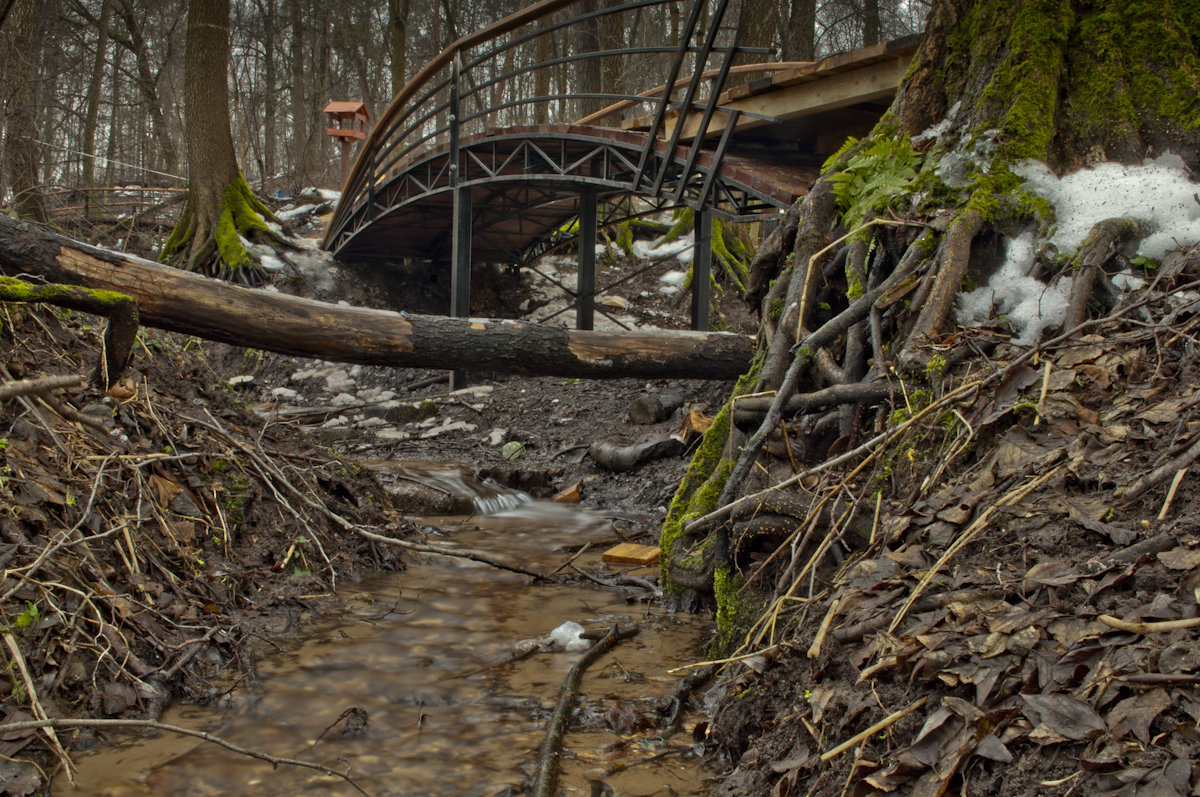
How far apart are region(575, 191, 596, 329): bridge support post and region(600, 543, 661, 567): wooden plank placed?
22.4 ft

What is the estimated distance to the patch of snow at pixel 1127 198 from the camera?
9.53 ft

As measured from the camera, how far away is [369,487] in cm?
532

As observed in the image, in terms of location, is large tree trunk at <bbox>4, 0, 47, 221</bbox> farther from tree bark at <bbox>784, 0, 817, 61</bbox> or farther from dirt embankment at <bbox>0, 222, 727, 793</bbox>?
tree bark at <bbox>784, 0, 817, 61</bbox>

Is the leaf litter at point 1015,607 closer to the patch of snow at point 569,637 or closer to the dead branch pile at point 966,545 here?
the dead branch pile at point 966,545

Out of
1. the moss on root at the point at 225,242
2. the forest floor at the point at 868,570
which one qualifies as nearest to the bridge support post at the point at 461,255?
the moss on root at the point at 225,242

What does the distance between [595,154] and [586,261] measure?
2828 mm

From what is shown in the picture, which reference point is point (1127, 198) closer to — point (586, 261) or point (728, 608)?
point (728, 608)

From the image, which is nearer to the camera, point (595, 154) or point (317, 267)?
point (595, 154)

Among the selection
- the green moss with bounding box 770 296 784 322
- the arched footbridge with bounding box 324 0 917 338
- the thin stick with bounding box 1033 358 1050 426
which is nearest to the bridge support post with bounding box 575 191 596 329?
the arched footbridge with bounding box 324 0 917 338

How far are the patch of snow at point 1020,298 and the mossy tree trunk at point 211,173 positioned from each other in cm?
1169

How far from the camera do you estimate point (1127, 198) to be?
10.2ft

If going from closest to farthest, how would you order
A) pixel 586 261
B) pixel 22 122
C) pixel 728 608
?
pixel 728 608 < pixel 22 122 < pixel 586 261

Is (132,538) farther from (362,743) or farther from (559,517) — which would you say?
(559,517)

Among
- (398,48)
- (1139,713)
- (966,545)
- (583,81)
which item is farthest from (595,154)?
(398,48)
